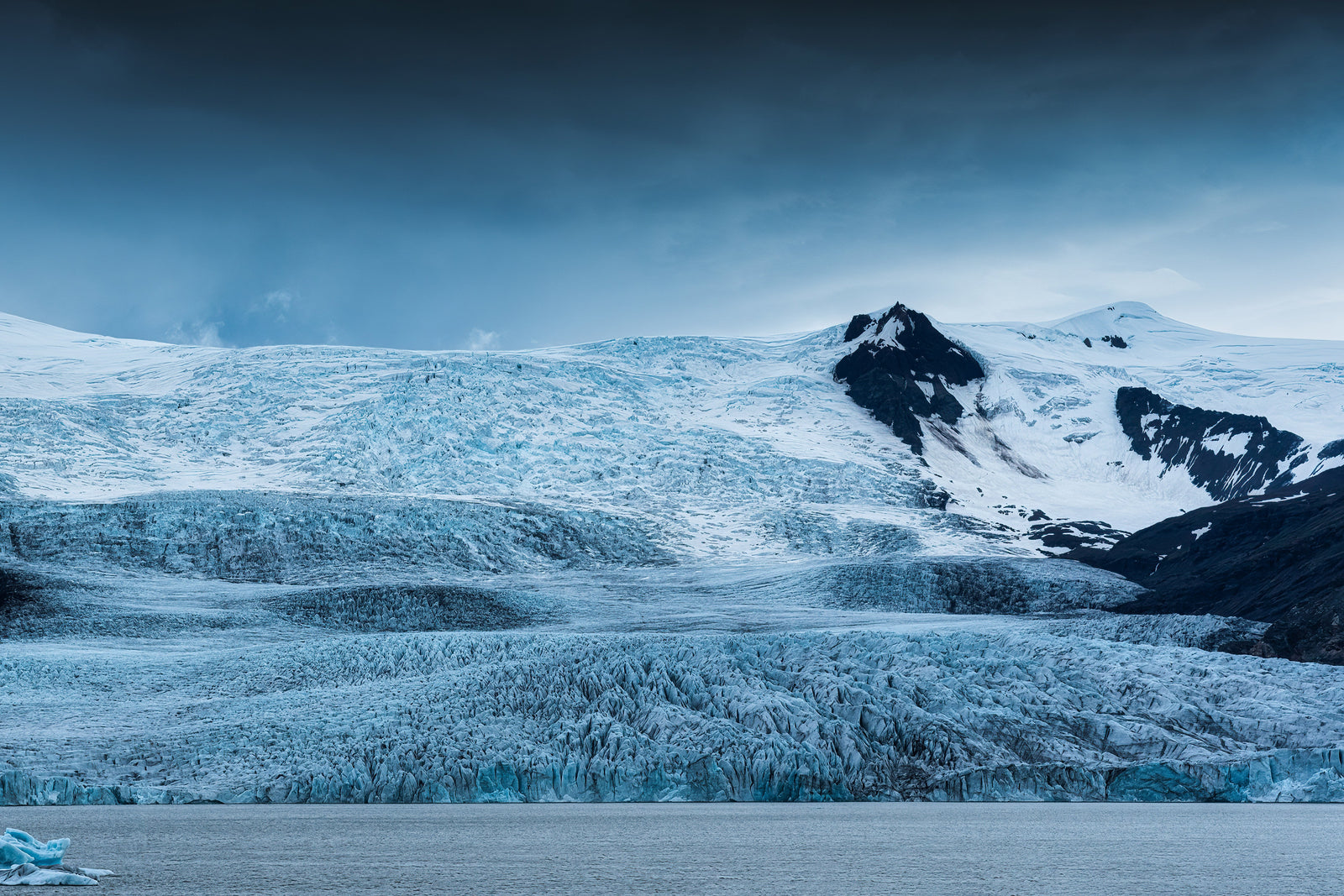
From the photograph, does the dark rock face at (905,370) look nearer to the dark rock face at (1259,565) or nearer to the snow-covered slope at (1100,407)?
the snow-covered slope at (1100,407)

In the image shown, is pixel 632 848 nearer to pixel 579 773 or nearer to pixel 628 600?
pixel 579 773

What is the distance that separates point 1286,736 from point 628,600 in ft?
123

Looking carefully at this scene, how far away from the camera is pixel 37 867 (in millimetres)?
18625

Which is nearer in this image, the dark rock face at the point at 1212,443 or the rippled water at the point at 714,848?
the rippled water at the point at 714,848

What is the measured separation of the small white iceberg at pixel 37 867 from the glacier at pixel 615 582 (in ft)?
36.5

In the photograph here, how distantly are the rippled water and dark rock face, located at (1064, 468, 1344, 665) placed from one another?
48.5 ft

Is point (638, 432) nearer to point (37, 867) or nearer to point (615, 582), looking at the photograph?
point (615, 582)

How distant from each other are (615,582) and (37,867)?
168ft

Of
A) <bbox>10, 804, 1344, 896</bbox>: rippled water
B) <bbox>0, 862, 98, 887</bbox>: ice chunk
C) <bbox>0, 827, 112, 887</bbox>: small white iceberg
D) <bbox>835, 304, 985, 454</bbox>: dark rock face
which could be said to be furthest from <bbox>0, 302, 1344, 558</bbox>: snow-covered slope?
<bbox>0, 862, 98, 887</bbox>: ice chunk

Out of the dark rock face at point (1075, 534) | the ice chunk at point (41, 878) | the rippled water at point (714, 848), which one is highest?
the dark rock face at point (1075, 534)

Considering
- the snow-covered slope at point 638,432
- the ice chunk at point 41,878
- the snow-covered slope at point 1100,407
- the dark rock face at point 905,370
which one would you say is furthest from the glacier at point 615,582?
the ice chunk at point 41,878

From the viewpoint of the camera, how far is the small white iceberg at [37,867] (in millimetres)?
18422

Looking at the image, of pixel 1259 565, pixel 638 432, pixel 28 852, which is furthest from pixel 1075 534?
pixel 28 852

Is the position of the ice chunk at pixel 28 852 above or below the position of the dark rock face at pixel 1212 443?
below
